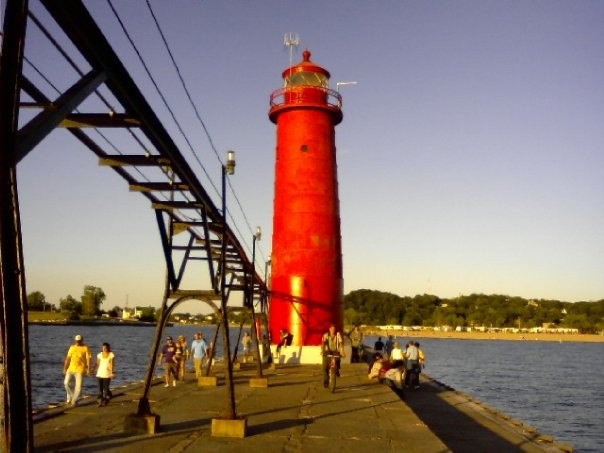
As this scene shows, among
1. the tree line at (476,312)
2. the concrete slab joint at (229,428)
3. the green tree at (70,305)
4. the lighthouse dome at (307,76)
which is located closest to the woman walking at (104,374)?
the concrete slab joint at (229,428)

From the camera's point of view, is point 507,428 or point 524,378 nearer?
point 507,428

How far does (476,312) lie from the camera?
155250 millimetres

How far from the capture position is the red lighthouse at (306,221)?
25109mm

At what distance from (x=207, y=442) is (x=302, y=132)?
18185mm

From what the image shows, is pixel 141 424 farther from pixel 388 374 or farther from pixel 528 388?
pixel 528 388

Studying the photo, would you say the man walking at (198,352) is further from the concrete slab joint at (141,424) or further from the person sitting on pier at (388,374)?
the concrete slab joint at (141,424)

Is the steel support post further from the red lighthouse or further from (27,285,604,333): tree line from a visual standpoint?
(27,285,604,333): tree line

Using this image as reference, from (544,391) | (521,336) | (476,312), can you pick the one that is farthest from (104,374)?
(476,312)

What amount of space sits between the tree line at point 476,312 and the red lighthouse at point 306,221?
115 m

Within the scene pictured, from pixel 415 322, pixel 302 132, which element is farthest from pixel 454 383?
pixel 415 322

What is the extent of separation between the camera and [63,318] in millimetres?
188125

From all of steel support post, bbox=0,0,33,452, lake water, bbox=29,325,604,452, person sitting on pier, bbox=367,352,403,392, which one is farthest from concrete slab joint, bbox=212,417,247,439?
lake water, bbox=29,325,604,452

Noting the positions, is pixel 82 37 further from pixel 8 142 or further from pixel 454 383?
pixel 454 383

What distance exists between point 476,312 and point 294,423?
6008 inches
